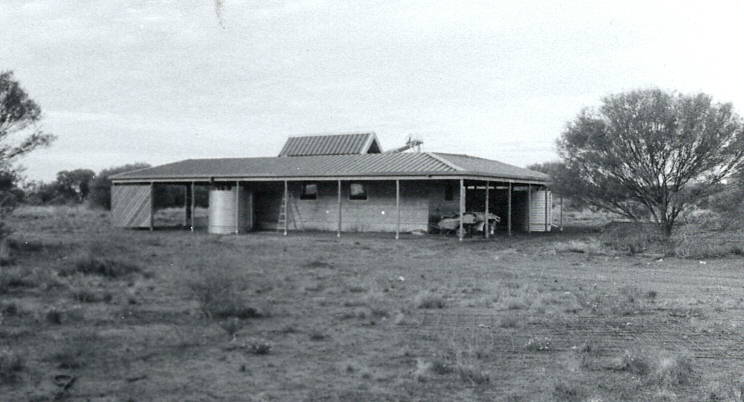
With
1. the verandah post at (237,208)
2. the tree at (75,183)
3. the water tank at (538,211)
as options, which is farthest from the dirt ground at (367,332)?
the tree at (75,183)

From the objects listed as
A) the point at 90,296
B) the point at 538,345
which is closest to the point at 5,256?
the point at 90,296

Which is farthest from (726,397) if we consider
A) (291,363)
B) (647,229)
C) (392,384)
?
(647,229)

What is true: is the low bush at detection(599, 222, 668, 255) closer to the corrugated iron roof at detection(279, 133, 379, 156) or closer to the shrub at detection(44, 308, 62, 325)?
the corrugated iron roof at detection(279, 133, 379, 156)

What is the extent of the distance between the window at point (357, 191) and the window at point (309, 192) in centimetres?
183

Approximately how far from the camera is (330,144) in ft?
110

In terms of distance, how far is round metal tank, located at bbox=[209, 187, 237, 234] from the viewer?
94.2 feet

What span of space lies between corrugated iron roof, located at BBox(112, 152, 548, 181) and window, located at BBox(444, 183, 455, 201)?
1.00m

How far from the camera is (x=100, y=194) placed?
56.3 m

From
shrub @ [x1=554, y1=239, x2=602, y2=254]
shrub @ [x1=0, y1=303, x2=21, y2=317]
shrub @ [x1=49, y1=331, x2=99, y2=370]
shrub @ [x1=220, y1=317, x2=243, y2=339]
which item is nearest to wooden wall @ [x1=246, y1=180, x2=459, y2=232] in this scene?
shrub @ [x1=554, y1=239, x2=602, y2=254]

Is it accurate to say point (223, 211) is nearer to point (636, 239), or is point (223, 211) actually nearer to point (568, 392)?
point (636, 239)

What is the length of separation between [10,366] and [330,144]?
2712cm

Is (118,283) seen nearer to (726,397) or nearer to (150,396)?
(150,396)

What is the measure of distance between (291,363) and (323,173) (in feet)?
62.1

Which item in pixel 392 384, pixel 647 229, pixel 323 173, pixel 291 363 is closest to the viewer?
pixel 392 384
